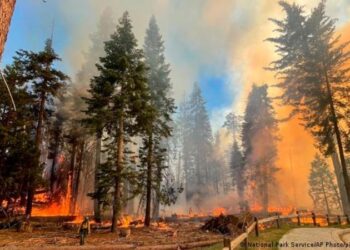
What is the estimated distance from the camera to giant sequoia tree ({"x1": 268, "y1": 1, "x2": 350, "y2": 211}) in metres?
23.7

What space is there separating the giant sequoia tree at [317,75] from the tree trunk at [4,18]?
23.4 m

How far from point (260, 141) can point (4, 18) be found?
40.5 metres

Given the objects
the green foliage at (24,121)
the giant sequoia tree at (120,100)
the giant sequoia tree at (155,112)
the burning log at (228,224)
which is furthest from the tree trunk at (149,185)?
the green foliage at (24,121)

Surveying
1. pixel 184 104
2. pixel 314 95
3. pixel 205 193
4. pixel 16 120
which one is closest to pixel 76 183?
pixel 16 120

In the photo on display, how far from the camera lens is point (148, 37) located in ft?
108

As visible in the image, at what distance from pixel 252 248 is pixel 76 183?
80.4 ft

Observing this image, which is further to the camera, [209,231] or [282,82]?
[282,82]

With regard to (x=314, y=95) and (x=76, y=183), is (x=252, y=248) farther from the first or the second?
(x=76, y=183)

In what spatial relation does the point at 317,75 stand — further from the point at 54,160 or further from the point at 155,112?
the point at 54,160

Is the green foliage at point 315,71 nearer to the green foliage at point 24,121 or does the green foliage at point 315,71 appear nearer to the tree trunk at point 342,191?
the tree trunk at point 342,191

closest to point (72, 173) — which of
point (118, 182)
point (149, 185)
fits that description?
point (149, 185)

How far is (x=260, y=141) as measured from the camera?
41219 millimetres

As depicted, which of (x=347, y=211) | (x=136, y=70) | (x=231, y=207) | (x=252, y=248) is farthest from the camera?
(x=231, y=207)

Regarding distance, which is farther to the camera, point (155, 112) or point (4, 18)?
point (155, 112)
